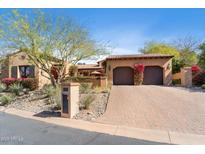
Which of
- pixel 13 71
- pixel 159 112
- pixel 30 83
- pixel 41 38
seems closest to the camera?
pixel 159 112

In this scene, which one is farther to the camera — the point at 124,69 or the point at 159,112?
the point at 124,69

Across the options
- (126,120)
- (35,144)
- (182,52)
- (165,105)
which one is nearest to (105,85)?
(165,105)

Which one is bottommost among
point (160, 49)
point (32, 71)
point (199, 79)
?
point (199, 79)

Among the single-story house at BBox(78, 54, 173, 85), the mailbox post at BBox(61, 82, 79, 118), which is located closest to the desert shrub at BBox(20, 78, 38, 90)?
the single-story house at BBox(78, 54, 173, 85)

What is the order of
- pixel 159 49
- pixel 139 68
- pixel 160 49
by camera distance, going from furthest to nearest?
pixel 159 49 < pixel 160 49 < pixel 139 68

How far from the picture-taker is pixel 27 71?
862 inches

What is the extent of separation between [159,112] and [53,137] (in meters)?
5.35

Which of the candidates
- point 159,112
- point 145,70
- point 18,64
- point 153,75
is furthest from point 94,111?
point 18,64

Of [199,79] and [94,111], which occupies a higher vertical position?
[199,79]

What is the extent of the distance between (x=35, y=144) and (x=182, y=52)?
3800 cm

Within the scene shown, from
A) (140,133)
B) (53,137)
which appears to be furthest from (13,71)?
(140,133)

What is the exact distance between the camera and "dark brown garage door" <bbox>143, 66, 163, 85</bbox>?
70.4 feet

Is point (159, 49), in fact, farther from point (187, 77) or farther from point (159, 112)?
point (159, 112)
